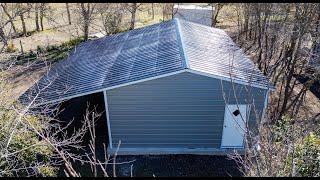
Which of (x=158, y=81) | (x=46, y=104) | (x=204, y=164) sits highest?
(x=158, y=81)

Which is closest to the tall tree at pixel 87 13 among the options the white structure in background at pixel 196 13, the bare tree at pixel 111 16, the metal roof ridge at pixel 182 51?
the bare tree at pixel 111 16

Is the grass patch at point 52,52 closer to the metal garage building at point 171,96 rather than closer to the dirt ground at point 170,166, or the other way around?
the metal garage building at point 171,96

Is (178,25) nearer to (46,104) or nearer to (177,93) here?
(177,93)

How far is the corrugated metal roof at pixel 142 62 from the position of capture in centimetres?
1086

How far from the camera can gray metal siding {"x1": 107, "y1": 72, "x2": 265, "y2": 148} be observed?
35.3 ft

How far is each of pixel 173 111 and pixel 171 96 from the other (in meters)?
0.60

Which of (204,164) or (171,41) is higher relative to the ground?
(171,41)

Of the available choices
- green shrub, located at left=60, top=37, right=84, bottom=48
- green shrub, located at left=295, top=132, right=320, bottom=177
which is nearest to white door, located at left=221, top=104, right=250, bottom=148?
green shrub, located at left=295, top=132, right=320, bottom=177

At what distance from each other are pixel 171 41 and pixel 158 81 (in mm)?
→ 3022

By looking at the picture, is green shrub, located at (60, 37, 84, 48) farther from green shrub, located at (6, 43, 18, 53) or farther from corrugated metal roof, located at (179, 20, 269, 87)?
corrugated metal roof, located at (179, 20, 269, 87)

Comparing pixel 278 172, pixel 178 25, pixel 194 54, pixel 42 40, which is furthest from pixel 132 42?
pixel 42 40

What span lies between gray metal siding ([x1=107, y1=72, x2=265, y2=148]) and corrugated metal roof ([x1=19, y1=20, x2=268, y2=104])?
44 centimetres

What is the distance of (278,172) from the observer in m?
4.30

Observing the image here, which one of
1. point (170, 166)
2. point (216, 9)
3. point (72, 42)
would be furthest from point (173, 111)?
point (216, 9)
